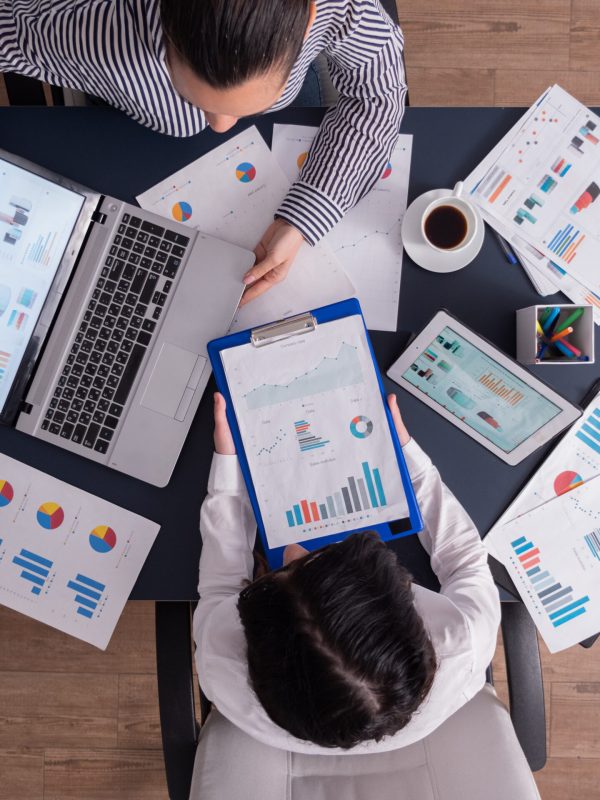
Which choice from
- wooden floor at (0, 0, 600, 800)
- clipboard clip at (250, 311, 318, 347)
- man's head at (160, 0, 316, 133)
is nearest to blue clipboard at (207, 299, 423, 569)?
clipboard clip at (250, 311, 318, 347)

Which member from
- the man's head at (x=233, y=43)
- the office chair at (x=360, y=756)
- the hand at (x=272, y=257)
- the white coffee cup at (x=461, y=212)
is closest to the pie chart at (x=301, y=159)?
the hand at (x=272, y=257)

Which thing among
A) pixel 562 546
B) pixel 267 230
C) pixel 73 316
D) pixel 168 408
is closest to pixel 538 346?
pixel 562 546

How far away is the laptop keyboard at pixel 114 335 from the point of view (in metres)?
0.98

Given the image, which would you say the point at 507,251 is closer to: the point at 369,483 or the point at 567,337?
the point at 567,337

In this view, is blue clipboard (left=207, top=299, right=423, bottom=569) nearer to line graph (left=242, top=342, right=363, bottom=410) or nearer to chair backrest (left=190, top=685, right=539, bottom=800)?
line graph (left=242, top=342, right=363, bottom=410)

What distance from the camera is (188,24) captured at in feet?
2.00

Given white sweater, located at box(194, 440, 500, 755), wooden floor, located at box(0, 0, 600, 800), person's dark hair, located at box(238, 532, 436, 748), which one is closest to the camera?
person's dark hair, located at box(238, 532, 436, 748)

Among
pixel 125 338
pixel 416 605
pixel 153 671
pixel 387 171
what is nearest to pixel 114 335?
pixel 125 338

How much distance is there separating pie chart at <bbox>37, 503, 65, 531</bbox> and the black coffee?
2.36 ft

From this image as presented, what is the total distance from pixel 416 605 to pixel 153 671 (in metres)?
0.93

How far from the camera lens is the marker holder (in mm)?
914

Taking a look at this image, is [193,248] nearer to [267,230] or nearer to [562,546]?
[267,230]

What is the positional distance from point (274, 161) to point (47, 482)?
63 cm

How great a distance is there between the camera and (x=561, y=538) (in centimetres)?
100
